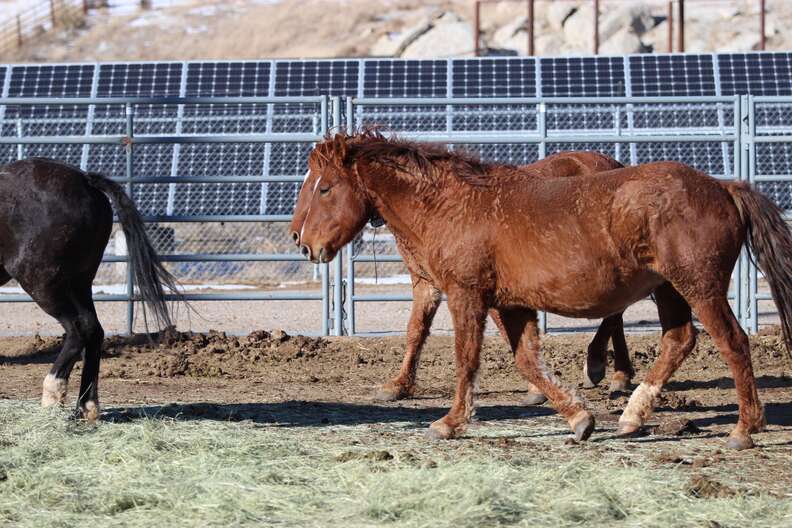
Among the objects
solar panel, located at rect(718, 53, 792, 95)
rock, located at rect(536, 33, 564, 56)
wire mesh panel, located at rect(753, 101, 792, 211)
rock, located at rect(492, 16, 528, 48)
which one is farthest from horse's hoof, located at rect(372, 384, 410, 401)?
rock, located at rect(492, 16, 528, 48)

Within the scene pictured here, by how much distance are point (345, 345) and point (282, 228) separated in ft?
25.7

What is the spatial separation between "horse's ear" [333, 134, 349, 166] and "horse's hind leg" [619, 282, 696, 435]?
74.9 inches

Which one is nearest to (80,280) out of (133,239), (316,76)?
(133,239)

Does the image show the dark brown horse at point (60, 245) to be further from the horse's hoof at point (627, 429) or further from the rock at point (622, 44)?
the rock at point (622, 44)

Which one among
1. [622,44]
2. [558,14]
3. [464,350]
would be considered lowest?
[464,350]

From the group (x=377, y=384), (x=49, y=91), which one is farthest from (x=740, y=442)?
(x=49, y=91)

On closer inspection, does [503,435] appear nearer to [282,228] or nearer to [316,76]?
[282,228]

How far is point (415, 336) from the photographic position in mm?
7555

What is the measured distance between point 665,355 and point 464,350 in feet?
3.60

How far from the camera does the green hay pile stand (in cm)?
427

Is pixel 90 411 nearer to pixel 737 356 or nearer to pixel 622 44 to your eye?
pixel 737 356

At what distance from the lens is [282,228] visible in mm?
17547

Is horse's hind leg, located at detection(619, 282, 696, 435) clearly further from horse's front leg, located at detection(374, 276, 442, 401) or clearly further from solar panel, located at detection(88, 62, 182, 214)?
solar panel, located at detection(88, 62, 182, 214)

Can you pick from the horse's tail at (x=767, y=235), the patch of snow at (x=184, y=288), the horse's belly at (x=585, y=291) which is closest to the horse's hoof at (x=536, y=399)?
the horse's belly at (x=585, y=291)
